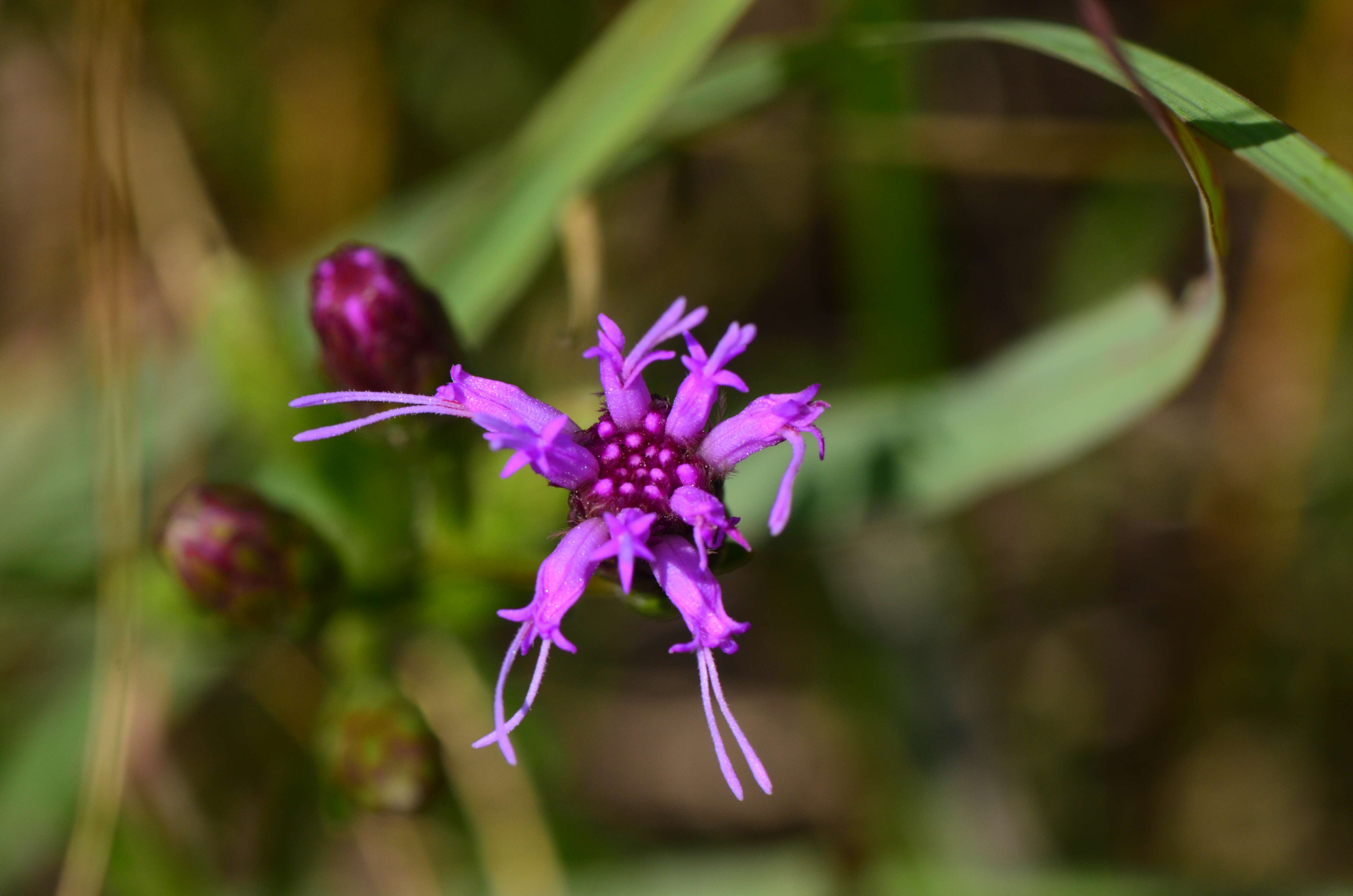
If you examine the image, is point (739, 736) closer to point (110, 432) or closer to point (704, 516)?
point (704, 516)

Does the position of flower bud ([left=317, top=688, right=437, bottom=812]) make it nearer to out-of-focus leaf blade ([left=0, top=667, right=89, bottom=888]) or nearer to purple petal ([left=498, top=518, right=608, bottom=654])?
purple petal ([left=498, top=518, right=608, bottom=654])

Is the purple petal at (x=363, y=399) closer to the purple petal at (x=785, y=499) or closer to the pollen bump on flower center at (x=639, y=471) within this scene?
the pollen bump on flower center at (x=639, y=471)

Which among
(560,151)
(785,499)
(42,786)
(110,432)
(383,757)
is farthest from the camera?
(42,786)

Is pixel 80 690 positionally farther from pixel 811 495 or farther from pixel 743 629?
pixel 743 629

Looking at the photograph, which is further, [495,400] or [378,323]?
[378,323]

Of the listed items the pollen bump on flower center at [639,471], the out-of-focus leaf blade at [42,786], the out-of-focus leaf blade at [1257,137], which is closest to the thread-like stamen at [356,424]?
the pollen bump on flower center at [639,471]

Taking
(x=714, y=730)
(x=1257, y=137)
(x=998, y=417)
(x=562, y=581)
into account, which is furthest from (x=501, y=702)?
(x=998, y=417)
